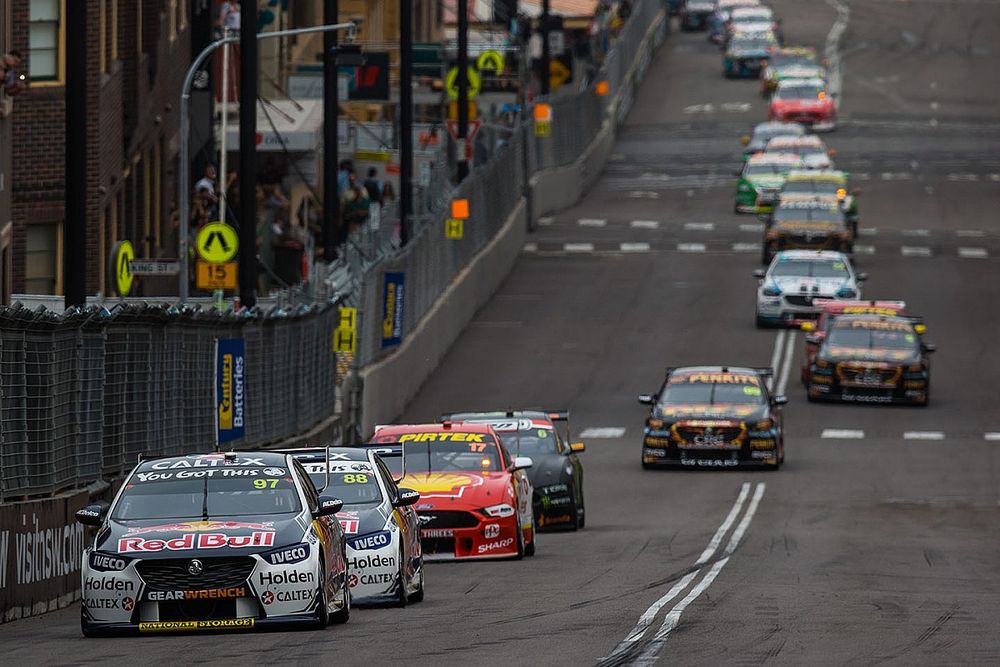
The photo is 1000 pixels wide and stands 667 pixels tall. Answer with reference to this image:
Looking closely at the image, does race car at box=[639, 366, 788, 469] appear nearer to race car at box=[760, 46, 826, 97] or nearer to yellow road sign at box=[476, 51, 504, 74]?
yellow road sign at box=[476, 51, 504, 74]

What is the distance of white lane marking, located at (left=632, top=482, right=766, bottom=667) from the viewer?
14.4 meters

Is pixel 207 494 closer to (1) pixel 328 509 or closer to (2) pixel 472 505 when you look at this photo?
(1) pixel 328 509

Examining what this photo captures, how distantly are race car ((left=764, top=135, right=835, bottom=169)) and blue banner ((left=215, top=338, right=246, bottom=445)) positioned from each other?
44.4 meters

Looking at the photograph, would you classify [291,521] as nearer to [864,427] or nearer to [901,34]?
[864,427]

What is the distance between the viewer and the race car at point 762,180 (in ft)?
219

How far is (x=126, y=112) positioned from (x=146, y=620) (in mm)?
26618

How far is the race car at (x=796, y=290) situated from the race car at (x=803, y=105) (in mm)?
35609

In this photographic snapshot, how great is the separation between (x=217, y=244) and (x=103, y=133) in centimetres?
631

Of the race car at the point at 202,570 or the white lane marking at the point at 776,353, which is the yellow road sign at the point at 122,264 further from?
the white lane marking at the point at 776,353

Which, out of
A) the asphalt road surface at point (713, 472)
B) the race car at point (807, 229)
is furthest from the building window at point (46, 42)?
the race car at point (807, 229)

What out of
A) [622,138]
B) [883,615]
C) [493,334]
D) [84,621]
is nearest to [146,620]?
[84,621]

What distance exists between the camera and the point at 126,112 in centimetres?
4144

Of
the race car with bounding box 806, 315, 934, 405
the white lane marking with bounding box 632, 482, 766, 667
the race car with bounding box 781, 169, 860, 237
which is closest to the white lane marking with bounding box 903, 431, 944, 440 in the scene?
the race car with bounding box 806, 315, 934, 405

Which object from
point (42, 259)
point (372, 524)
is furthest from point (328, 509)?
point (42, 259)
